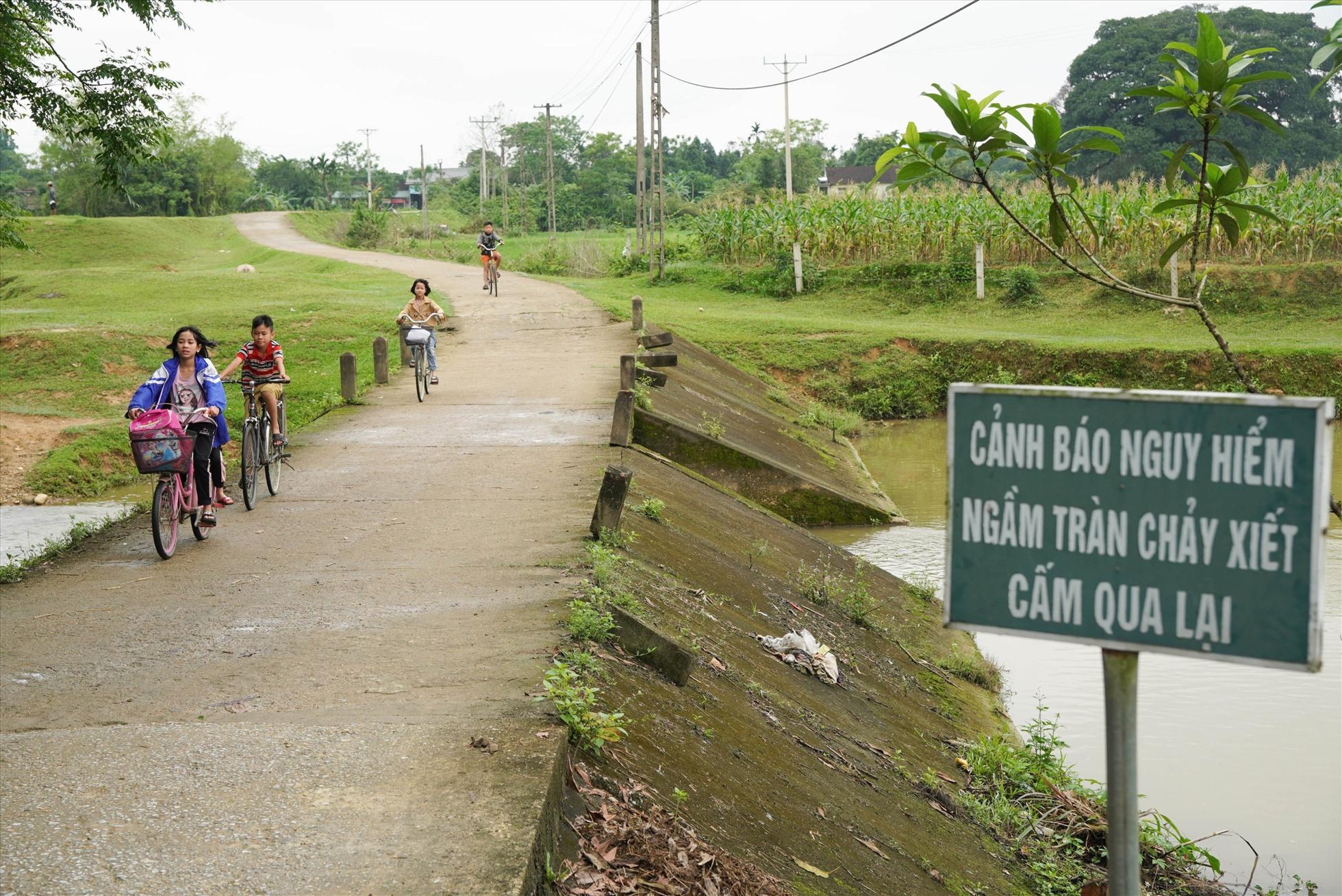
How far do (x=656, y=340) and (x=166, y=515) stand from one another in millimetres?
11421

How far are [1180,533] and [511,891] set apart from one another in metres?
2.17

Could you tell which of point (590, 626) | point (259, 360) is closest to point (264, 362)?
point (259, 360)

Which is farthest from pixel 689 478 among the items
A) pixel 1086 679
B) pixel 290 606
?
pixel 290 606

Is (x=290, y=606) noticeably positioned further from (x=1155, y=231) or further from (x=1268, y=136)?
(x=1268, y=136)

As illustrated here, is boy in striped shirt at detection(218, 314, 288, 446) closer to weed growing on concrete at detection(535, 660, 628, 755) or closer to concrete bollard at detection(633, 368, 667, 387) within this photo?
concrete bollard at detection(633, 368, 667, 387)

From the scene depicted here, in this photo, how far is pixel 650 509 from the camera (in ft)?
31.7

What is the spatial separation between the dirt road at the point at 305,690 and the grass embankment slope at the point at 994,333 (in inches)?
432

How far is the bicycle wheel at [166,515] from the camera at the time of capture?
8.32m

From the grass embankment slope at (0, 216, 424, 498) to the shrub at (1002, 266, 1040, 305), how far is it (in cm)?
1340

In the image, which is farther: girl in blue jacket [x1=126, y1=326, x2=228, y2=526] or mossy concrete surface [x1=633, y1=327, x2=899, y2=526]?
mossy concrete surface [x1=633, y1=327, x2=899, y2=526]

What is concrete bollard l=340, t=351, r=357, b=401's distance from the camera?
51.3 feet

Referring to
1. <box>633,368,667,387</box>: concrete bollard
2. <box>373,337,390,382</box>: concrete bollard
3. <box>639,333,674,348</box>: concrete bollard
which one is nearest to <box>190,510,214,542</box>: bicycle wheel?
<box>633,368,667,387</box>: concrete bollard

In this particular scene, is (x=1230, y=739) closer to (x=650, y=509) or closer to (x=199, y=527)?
(x=650, y=509)

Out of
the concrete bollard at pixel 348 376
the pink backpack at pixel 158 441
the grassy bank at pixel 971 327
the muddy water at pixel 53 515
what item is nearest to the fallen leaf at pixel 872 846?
the pink backpack at pixel 158 441
